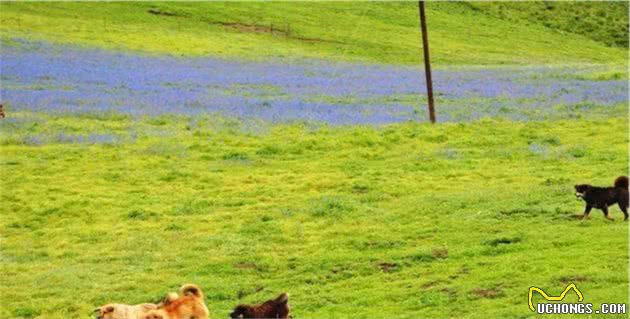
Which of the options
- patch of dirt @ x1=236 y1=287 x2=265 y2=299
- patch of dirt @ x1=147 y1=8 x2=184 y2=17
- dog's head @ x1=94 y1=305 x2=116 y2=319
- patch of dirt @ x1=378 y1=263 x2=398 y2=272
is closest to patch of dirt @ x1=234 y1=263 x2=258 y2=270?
patch of dirt @ x1=236 y1=287 x2=265 y2=299

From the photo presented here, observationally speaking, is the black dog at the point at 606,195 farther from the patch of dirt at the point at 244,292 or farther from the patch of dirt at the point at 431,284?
the patch of dirt at the point at 244,292

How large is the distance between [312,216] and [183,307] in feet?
47.5

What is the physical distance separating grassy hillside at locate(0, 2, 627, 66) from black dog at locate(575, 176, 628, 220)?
61.7m

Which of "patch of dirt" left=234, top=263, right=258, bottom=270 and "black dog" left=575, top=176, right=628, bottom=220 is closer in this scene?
"black dog" left=575, top=176, right=628, bottom=220

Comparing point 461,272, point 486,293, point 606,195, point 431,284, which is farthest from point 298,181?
point 486,293

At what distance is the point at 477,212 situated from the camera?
27.7 m

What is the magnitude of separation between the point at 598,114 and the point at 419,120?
9.07 meters

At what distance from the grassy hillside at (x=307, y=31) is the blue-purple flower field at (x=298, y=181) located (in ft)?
15.0

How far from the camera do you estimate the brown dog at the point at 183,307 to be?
14.7 m

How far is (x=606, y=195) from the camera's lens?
23.6 metres

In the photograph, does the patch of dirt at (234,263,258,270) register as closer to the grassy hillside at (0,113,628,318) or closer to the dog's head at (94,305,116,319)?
the grassy hillside at (0,113,628,318)

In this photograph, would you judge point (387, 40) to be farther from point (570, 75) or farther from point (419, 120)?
point (419, 120)

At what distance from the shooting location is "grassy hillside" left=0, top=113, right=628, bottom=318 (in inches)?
804

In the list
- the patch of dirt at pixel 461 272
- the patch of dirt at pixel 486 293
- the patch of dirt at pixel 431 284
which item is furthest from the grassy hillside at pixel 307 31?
the patch of dirt at pixel 486 293
